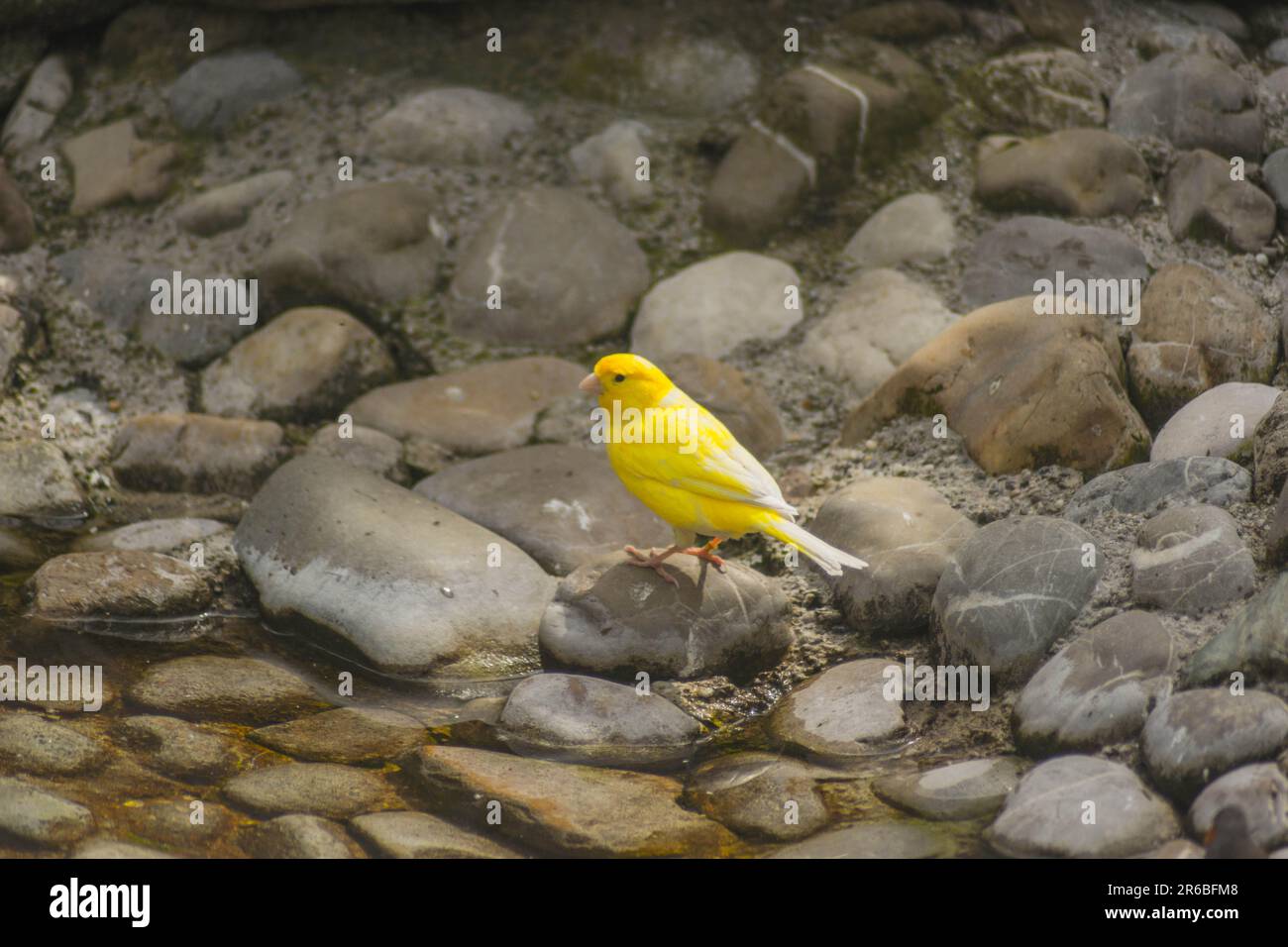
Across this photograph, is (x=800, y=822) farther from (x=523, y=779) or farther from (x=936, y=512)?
(x=936, y=512)

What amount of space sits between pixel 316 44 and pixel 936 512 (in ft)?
16.6

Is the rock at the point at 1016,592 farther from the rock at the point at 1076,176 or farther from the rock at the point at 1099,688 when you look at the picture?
the rock at the point at 1076,176

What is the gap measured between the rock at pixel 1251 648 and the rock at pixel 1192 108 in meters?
3.57

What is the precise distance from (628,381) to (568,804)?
1.62 metres

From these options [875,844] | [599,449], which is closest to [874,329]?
[599,449]

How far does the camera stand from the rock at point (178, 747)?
4.20m

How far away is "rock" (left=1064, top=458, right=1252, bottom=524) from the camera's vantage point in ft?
15.6

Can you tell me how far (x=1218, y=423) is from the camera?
201 inches

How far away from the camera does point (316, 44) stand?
319 inches

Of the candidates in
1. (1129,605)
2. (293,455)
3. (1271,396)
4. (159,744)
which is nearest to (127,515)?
(293,455)

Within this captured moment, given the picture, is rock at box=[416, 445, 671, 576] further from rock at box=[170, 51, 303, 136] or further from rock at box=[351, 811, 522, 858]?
rock at box=[170, 51, 303, 136]

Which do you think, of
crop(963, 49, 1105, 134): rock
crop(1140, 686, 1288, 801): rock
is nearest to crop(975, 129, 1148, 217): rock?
crop(963, 49, 1105, 134): rock

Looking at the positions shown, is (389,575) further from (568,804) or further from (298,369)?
(298,369)

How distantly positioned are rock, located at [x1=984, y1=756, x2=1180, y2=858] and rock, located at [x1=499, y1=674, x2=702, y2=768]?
1.16 metres
